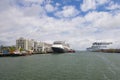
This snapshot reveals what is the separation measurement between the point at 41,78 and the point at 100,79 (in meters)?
8.75

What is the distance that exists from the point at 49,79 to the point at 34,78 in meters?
2.57

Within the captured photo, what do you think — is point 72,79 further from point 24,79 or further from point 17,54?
point 17,54

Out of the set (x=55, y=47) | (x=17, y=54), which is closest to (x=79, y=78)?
(x=17, y=54)

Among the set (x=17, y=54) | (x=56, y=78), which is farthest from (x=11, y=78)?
(x=17, y=54)

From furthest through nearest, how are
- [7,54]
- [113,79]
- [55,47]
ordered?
[55,47]
[7,54]
[113,79]

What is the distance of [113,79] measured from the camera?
34.2m

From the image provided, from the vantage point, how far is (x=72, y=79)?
3431 centimetres

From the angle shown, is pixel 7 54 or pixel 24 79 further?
pixel 7 54

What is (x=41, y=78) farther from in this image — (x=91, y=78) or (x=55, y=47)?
(x=55, y=47)

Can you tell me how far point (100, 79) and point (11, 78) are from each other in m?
13.3

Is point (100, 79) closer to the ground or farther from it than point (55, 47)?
closer to the ground

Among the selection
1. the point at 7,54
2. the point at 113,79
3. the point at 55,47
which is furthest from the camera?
the point at 55,47

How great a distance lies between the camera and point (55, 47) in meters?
168

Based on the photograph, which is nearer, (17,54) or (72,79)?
(72,79)
